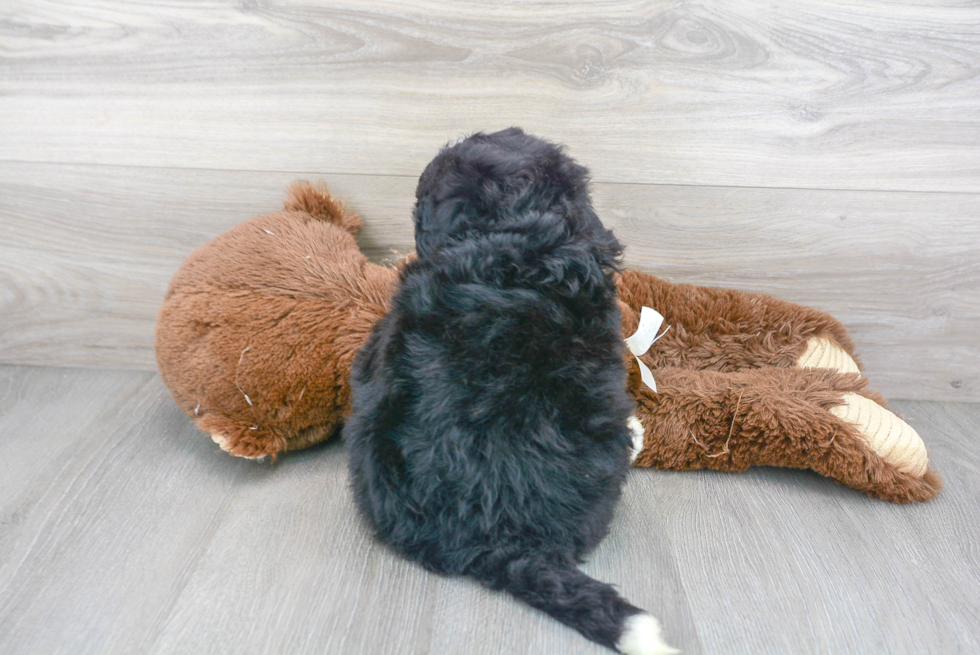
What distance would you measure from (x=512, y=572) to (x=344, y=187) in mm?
791

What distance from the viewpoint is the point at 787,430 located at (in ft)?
3.32

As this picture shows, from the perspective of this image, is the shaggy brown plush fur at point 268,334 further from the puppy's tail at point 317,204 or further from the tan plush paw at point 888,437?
the tan plush paw at point 888,437

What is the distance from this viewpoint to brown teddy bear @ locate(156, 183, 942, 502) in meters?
1.01

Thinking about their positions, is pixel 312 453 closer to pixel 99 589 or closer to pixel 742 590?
pixel 99 589

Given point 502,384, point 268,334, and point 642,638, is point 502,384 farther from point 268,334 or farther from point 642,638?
point 268,334

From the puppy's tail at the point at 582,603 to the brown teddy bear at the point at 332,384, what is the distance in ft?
1.23

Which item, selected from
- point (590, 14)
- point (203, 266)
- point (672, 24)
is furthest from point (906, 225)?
point (203, 266)

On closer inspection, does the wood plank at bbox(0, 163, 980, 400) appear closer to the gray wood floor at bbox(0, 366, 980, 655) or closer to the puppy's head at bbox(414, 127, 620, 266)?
the gray wood floor at bbox(0, 366, 980, 655)

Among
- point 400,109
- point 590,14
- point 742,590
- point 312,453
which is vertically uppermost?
point 590,14

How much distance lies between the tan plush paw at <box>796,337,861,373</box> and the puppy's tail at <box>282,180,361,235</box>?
2.80 feet

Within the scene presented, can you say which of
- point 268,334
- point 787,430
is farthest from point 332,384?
point 787,430

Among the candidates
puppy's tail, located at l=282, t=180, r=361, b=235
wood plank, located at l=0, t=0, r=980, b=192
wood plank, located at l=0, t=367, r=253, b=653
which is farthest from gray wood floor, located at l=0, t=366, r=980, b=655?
wood plank, located at l=0, t=0, r=980, b=192

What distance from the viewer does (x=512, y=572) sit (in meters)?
0.77

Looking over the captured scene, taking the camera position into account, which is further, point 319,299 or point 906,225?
point 906,225
